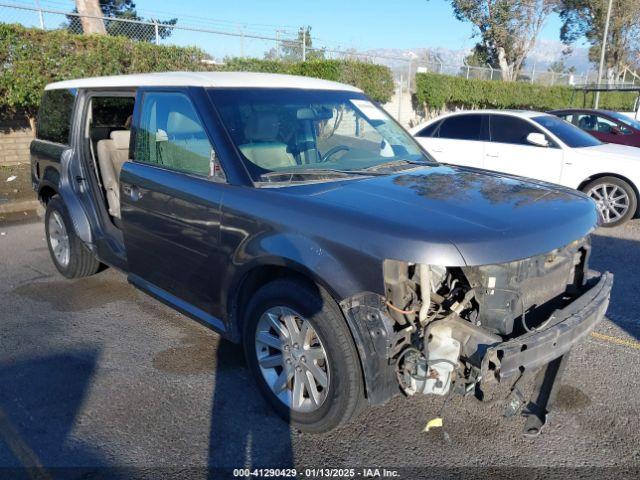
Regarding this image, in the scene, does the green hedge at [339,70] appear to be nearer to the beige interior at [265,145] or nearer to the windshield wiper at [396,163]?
the windshield wiper at [396,163]

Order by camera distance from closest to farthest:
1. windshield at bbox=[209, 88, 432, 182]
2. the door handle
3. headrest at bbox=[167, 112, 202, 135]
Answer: windshield at bbox=[209, 88, 432, 182] → headrest at bbox=[167, 112, 202, 135] → the door handle

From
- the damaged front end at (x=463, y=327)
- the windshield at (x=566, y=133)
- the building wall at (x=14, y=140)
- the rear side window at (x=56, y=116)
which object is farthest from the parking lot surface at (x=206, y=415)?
the building wall at (x=14, y=140)

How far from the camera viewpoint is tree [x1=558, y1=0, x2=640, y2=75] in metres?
37.2

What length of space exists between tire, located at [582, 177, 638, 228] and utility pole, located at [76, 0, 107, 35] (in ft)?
34.4

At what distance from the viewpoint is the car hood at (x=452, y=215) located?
2.37 m

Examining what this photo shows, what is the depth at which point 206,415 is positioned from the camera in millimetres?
3111

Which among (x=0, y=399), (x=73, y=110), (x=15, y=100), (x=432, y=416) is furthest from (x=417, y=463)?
(x=15, y=100)

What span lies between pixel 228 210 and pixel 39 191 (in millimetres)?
3386

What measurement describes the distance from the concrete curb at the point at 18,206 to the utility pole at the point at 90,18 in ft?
16.2

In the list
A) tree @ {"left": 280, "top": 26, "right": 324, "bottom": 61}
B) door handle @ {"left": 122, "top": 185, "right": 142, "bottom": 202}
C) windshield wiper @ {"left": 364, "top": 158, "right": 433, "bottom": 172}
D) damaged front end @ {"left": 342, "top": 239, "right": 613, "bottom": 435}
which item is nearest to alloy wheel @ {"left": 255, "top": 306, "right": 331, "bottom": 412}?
damaged front end @ {"left": 342, "top": 239, "right": 613, "bottom": 435}

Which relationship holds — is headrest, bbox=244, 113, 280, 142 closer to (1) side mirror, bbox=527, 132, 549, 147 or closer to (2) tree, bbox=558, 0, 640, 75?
(1) side mirror, bbox=527, 132, 549, 147

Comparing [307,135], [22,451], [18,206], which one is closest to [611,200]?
[307,135]

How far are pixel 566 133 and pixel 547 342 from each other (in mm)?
6478

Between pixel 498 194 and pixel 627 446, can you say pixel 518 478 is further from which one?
pixel 498 194
